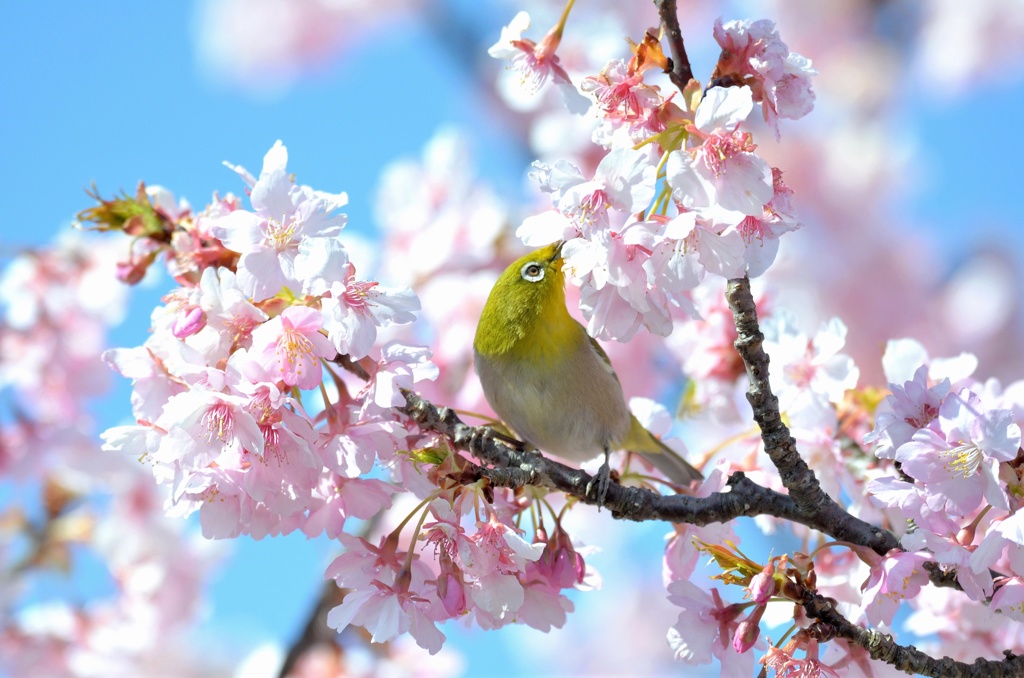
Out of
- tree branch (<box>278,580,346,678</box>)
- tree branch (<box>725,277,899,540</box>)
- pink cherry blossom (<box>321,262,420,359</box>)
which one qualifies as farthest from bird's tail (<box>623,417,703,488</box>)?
tree branch (<box>278,580,346,678</box>)

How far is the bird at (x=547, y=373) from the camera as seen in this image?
2479 millimetres

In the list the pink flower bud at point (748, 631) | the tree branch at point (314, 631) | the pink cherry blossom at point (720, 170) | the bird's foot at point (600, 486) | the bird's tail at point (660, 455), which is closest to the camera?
the pink cherry blossom at point (720, 170)

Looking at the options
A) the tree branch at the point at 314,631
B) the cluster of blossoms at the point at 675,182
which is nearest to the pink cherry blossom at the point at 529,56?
the cluster of blossoms at the point at 675,182

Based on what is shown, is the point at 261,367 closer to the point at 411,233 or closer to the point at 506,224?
the point at 506,224

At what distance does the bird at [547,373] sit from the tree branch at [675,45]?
808mm

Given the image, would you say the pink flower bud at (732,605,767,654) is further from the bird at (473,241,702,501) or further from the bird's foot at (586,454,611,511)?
the bird at (473,241,702,501)

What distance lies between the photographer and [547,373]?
2.48 metres

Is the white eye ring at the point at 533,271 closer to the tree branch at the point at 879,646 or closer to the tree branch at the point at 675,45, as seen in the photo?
the tree branch at the point at 675,45

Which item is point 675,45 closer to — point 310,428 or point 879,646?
point 310,428

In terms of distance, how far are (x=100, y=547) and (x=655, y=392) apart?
278 cm

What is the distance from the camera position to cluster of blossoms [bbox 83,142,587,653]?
68.2 inches

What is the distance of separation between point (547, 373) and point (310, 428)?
87cm

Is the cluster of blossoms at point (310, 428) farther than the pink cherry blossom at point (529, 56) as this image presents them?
No

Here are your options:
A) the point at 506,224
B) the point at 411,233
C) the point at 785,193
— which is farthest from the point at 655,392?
the point at 785,193
